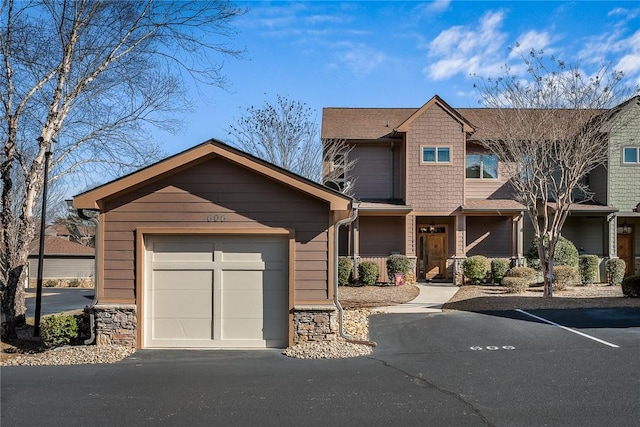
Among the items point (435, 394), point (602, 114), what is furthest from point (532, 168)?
point (435, 394)

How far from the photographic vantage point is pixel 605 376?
24.0ft

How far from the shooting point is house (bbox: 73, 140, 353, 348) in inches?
381

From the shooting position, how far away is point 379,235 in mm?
21609

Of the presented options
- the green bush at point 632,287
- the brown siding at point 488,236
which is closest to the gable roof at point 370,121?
the brown siding at point 488,236

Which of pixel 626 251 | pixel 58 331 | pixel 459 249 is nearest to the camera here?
pixel 58 331

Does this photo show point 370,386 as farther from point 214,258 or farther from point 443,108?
point 443,108

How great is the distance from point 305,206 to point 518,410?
17.4ft

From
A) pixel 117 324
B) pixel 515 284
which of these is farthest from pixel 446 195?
pixel 117 324

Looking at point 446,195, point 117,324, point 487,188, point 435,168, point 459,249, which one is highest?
point 435,168

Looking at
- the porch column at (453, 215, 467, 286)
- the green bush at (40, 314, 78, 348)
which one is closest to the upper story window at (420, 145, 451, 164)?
the porch column at (453, 215, 467, 286)

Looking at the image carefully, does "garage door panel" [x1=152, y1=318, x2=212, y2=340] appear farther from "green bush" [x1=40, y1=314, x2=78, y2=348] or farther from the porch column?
the porch column

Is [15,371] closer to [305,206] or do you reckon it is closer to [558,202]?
[305,206]

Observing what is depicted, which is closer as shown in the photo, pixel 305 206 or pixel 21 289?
pixel 305 206

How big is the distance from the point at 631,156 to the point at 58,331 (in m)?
21.4
